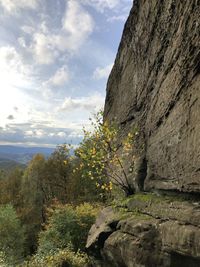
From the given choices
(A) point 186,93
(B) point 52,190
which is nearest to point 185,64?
(A) point 186,93

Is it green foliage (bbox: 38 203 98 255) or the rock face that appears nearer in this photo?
the rock face

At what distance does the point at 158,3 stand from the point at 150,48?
235 centimetres

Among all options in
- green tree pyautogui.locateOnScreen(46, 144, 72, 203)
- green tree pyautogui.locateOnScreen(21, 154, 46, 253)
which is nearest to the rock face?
green tree pyautogui.locateOnScreen(46, 144, 72, 203)

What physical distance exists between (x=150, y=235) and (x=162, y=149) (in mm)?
3950

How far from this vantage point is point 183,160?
36.8 ft

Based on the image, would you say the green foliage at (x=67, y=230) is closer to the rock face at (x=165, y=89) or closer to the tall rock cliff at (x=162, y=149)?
the tall rock cliff at (x=162, y=149)

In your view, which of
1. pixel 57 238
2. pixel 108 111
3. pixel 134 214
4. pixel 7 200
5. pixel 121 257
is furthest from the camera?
pixel 7 200

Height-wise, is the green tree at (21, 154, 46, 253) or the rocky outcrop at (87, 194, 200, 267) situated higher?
the rocky outcrop at (87, 194, 200, 267)

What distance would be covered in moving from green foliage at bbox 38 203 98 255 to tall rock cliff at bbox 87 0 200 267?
395 inches

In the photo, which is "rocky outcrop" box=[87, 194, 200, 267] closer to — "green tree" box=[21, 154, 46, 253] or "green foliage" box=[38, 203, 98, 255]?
"green foliage" box=[38, 203, 98, 255]

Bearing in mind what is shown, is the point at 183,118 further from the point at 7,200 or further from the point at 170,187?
the point at 7,200

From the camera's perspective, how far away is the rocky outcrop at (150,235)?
9664 millimetres

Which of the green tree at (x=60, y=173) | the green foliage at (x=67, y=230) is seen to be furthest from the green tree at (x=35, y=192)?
the green foliage at (x=67, y=230)

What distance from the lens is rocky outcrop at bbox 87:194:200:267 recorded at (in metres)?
9.66
